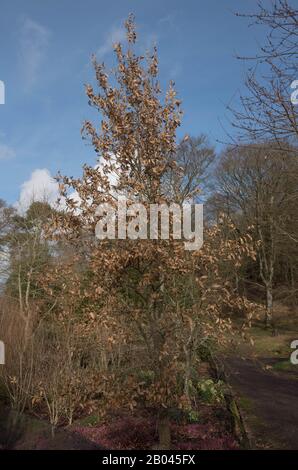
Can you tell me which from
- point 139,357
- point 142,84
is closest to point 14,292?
point 139,357

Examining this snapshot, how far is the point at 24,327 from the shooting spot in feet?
39.1

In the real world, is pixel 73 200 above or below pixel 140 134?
below

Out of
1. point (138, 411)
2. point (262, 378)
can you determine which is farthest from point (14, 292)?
point (138, 411)

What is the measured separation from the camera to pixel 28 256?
23.0 meters

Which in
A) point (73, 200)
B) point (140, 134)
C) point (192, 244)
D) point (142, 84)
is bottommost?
point (192, 244)

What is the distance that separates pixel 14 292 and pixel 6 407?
12.0 meters

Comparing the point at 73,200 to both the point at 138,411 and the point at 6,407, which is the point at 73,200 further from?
the point at 6,407

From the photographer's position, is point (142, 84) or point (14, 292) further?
point (14, 292)
